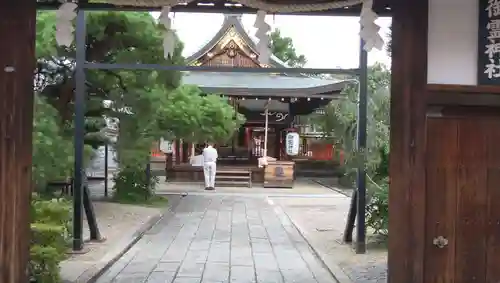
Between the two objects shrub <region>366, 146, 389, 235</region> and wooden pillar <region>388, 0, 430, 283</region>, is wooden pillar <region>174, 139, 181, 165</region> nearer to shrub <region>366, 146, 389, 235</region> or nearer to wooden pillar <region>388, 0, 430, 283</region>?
shrub <region>366, 146, 389, 235</region>

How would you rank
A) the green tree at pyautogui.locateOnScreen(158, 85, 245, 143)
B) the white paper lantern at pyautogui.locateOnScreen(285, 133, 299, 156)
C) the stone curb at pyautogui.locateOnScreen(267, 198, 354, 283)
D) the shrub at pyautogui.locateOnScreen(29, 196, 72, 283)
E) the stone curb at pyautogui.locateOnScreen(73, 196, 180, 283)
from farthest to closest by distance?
the white paper lantern at pyautogui.locateOnScreen(285, 133, 299, 156)
the green tree at pyautogui.locateOnScreen(158, 85, 245, 143)
the stone curb at pyautogui.locateOnScreen(267, 198, 354, 283)
the stone curb at pyautogui.locateOnScreen(73, 196, 180, 283)
the shrub at pyautogui.locateOnScreen(29, 196, 72, 283)

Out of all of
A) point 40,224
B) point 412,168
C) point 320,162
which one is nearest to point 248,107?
point 320,162

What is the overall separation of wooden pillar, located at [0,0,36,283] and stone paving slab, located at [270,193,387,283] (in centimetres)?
452

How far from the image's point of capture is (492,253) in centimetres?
429

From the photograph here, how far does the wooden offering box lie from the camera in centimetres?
2466

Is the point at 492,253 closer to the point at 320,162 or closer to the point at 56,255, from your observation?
the point at 56,255

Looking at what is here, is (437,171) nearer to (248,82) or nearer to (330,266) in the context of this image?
(330,266)

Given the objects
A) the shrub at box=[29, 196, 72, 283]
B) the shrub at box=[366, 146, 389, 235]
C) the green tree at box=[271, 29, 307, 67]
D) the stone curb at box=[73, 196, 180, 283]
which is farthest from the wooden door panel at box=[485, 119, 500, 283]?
the green tree at box=[271, 29, 307, 67]

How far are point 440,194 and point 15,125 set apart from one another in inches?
121

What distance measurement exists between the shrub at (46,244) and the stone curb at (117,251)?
1.02 metres

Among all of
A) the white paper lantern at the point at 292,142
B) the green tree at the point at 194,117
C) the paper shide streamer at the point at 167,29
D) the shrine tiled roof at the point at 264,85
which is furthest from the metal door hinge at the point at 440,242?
the white paper lantern at the point at 292,142

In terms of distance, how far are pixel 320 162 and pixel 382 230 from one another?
74.0ft

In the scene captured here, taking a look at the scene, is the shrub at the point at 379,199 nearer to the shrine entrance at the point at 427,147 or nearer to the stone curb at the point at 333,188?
the shrine entrance at the point at 427,147

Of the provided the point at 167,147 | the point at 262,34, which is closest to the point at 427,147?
the point at 262,34
